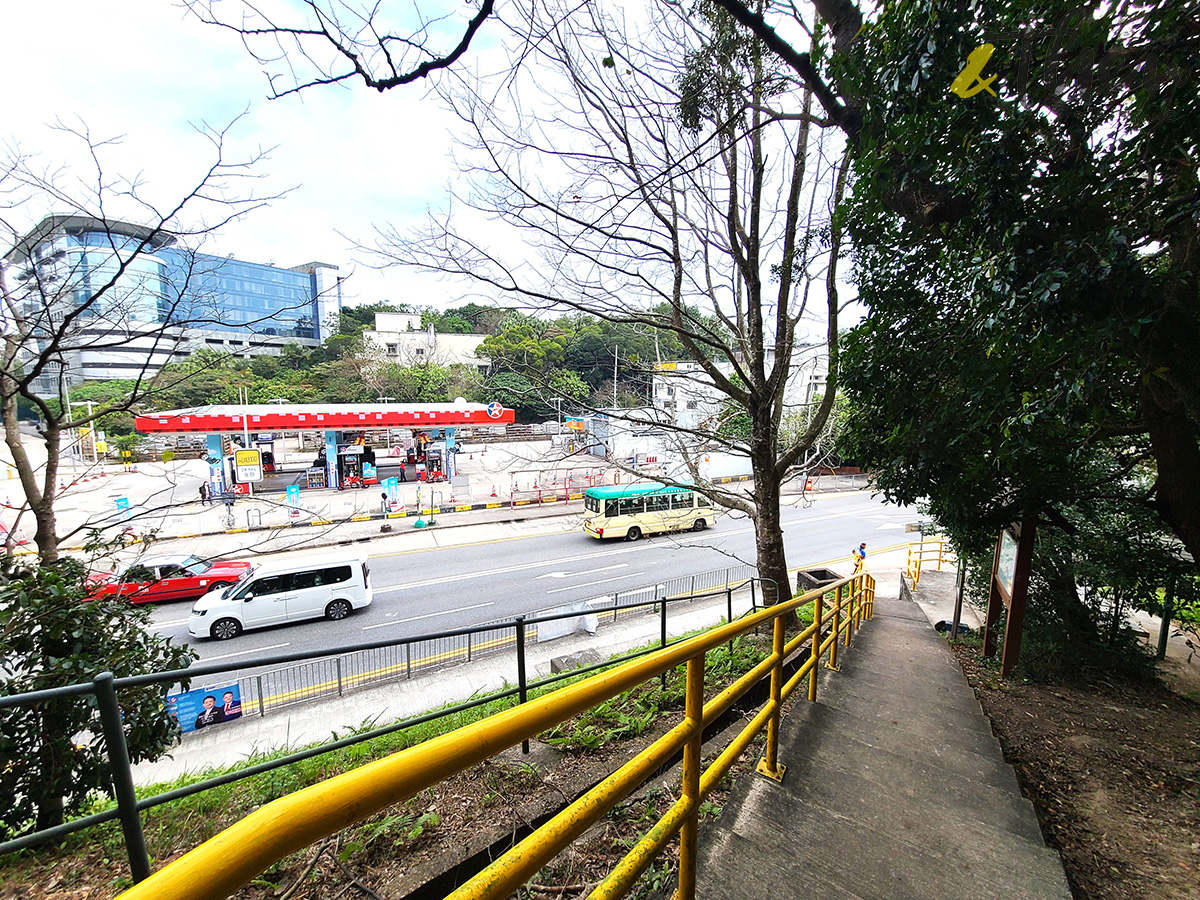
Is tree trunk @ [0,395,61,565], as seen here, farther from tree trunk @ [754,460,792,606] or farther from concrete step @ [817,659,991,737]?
tree trunk @ [754,460,792,606]

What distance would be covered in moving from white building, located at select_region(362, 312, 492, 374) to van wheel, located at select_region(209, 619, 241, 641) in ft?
102

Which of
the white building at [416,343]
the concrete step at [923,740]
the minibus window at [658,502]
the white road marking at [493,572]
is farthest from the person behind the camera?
the white building at [416,343]

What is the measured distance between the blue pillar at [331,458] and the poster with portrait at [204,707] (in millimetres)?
19241

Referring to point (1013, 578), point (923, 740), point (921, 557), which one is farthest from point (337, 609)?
point (921, 557)

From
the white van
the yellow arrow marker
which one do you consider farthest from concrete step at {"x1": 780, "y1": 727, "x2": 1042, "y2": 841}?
the white van

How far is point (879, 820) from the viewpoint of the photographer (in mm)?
2363

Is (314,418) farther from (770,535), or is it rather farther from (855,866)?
(855,866)

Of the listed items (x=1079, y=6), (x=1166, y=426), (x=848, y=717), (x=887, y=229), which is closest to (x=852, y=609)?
(x=848, y=717)

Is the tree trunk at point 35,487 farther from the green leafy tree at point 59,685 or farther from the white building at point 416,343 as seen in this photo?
the white building at point 416,343

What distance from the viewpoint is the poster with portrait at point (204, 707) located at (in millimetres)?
7219

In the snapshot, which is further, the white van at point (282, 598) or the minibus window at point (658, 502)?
the minibus window at point (658, 502)

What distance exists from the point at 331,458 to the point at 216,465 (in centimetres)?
462

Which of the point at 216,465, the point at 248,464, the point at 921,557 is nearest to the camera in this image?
the point at 921,557

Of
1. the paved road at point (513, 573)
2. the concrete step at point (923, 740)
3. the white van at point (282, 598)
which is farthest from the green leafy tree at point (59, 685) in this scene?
the white van at point (282, 598)
